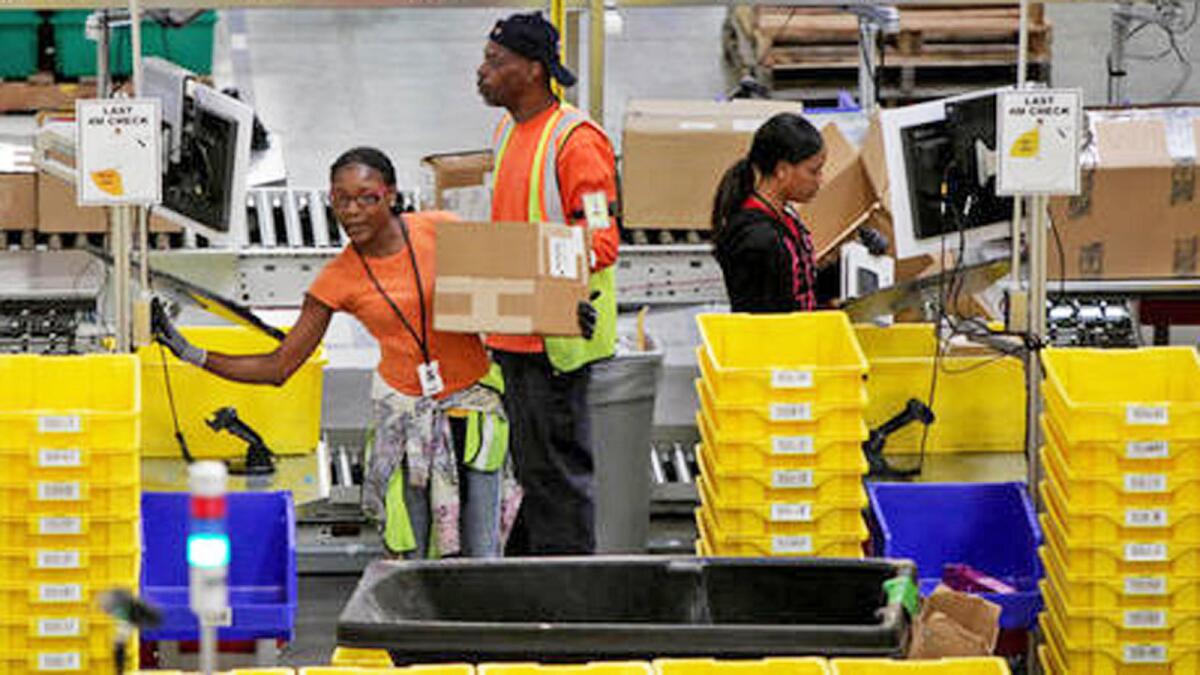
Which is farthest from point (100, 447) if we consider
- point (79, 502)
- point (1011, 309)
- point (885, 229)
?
point (885, 229)

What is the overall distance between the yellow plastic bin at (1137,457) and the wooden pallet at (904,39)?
26.1ft

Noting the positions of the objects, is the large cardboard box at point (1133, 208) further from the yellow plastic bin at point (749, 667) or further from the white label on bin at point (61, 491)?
the white label on bin at point (61, 491)

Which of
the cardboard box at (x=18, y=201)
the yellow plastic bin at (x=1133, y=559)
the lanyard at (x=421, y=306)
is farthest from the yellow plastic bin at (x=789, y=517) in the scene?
the cardboard box at (x=18, y=201)

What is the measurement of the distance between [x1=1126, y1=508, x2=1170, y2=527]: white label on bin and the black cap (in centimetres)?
227

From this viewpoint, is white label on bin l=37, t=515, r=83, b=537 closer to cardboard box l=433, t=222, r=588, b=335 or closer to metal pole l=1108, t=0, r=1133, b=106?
cardboard box l=433, t=222, r=588, b=335

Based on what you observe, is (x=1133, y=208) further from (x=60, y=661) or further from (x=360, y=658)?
(x=60, y=661)

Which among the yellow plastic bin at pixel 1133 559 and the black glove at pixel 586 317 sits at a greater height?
the black glove at pixel 586 317

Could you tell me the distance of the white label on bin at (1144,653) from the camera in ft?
25.3

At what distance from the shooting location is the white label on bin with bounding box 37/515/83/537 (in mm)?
7574

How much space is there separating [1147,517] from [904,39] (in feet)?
26.7

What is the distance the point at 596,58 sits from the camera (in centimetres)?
967

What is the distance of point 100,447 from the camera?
24.8 ft

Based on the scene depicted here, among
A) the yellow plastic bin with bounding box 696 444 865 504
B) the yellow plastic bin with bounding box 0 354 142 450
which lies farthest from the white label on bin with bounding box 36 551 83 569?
the yellow plastic bin with bounding box 696 444 865 504

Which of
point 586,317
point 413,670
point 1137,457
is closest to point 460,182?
point 586,317
